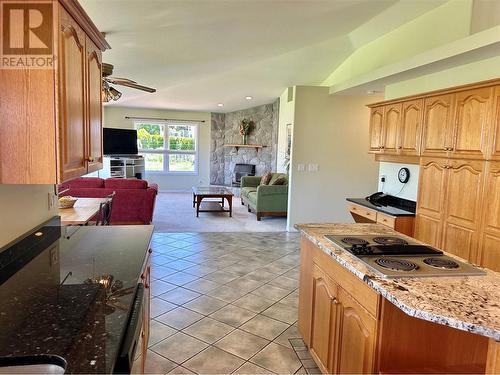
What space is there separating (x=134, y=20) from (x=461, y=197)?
3.08 m

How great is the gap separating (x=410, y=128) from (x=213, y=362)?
302 centimetres

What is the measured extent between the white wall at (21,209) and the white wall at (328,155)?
4319 millimetres

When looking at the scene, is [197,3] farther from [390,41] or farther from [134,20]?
[390,41]

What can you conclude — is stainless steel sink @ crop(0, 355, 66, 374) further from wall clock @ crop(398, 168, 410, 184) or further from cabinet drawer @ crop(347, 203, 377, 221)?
wall clock @ crop(398, 168, 410, 184)

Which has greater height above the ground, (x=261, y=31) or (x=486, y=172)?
(x=261, y=31)

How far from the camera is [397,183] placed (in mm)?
4500

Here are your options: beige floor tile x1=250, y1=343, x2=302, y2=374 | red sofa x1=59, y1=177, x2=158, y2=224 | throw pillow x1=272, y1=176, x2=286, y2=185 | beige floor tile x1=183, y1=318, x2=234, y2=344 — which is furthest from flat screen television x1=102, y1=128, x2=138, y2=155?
beige floor tile x1=250, y1=343, x2=302, y2=374

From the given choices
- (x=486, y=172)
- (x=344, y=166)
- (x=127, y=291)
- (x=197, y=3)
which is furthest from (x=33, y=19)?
(x=344, y=166)

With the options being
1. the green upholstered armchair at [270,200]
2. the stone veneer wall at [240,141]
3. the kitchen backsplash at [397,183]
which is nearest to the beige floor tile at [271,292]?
the kitchen backsplash at [397,183]

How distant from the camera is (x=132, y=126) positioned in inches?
408

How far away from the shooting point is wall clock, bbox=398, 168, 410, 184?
4.25m

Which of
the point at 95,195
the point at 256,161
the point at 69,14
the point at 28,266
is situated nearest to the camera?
the point at 69,14

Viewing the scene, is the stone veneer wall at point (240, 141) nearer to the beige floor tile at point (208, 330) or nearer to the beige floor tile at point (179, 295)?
the beige floor tile at point (179, 295)

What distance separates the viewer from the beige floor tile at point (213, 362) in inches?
90.7
